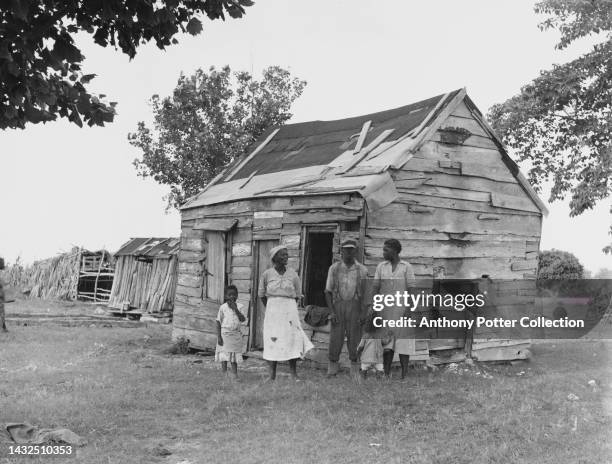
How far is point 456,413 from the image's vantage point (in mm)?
8102

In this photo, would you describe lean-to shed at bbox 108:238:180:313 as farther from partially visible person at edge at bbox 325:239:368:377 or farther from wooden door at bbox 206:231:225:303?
partially visible person at edge at bbox 325:239:368:377

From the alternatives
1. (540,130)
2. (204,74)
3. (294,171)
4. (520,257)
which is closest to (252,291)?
(294,171)

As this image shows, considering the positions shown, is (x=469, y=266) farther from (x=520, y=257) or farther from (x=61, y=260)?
(x=61, y=260)

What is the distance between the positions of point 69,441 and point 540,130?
1886 centimetres

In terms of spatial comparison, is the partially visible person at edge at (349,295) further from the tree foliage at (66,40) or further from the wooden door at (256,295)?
the tree foliage at (66,40)

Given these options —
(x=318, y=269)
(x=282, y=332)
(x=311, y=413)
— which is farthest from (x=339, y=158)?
(x=311, y=413)

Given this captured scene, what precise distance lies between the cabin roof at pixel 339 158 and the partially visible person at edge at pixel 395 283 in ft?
4.67

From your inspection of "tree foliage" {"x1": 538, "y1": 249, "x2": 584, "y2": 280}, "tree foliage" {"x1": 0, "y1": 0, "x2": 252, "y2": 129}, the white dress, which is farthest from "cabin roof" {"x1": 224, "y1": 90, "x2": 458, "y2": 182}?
"tree foliage" {"x1": 538, "y1": 249, "x2": 584, "y2": 280}

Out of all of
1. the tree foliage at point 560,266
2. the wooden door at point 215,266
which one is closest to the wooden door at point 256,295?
the wooden door at point 215,266

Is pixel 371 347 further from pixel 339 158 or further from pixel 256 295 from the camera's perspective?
pixel 339 158

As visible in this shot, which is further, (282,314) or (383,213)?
(383,213)

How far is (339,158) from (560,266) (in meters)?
14.8

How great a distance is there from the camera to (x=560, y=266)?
25.4m

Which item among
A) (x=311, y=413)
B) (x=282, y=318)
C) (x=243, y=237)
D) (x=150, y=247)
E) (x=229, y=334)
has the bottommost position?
(x=311, y=413)
